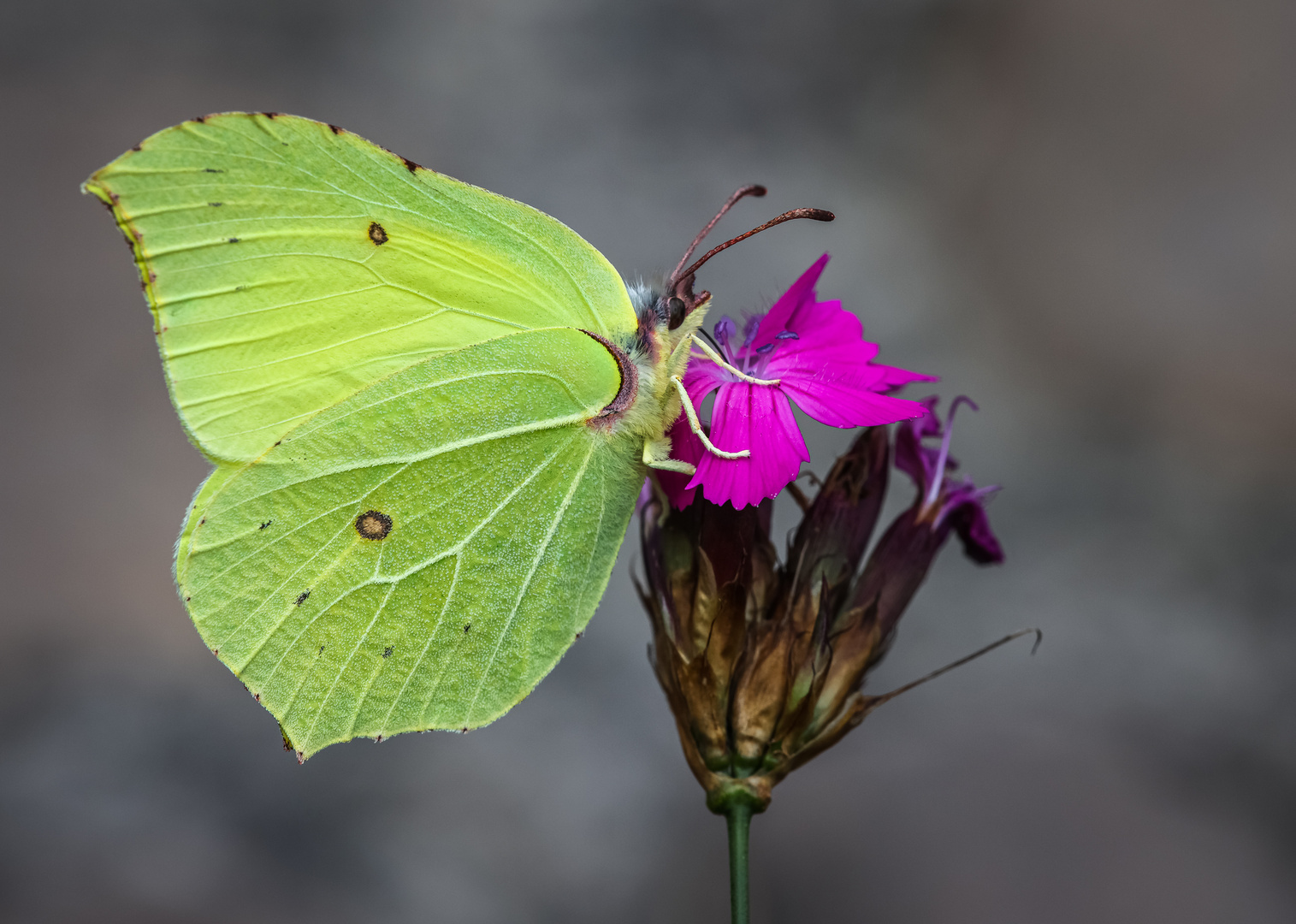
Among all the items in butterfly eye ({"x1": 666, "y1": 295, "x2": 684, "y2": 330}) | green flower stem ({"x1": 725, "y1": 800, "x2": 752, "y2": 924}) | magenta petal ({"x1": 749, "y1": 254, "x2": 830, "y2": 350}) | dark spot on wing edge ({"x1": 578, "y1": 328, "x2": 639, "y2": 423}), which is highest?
magenta petal ({"x1": 749, "y1": 254, "x2": 830, "y2": 350})

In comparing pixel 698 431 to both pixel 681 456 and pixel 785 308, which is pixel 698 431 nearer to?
pixel 681 456

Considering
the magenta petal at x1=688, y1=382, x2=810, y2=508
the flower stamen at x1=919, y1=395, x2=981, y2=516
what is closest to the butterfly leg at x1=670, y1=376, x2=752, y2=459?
the magenta petal at x1=688, y1=382, x2=810, y2=508

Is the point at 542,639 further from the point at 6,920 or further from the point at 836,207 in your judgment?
the point at 836,207

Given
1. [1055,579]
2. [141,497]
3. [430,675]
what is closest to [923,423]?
[430,675]

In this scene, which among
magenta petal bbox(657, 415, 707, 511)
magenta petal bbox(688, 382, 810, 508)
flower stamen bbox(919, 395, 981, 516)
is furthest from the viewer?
flower stamen bbox(919, 395, 981, 516)

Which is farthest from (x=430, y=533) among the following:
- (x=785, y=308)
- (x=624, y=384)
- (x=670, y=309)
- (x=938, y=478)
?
(x=938, y=478)

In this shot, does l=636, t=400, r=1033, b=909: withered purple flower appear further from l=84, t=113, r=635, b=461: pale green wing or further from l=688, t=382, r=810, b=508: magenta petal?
l=84, t=113, r=635, b=461: pale green wing

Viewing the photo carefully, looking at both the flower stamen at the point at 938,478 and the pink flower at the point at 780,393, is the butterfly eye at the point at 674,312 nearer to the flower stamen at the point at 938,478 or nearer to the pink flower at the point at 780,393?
the pink flower at the point at 780,393
